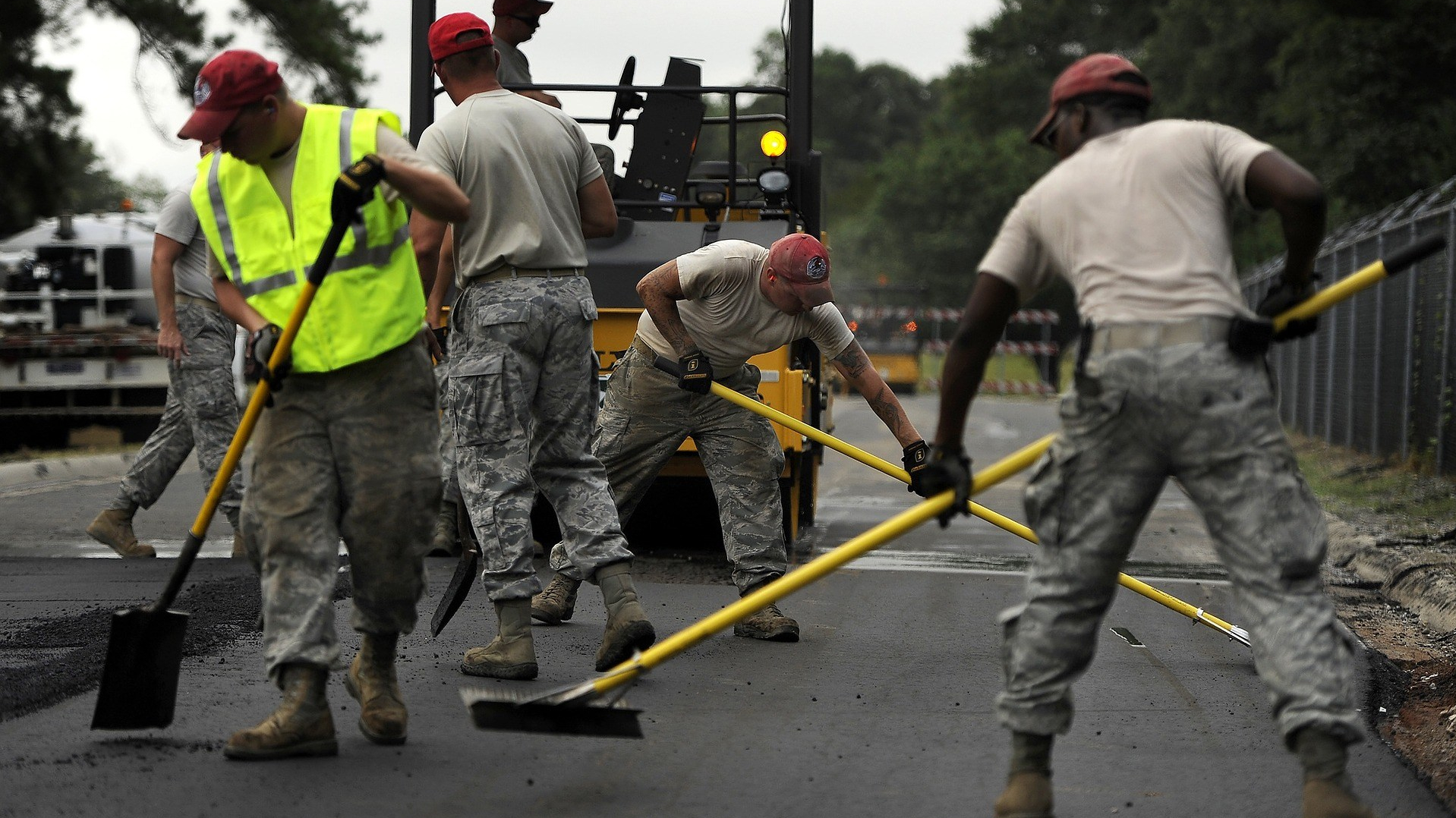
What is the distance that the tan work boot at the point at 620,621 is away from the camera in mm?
5062

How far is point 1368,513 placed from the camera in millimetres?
10664

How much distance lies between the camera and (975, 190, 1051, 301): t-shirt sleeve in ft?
11.6

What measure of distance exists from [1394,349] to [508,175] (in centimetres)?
1066

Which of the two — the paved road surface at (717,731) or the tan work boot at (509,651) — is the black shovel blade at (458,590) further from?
the tan work boot at (509,651)

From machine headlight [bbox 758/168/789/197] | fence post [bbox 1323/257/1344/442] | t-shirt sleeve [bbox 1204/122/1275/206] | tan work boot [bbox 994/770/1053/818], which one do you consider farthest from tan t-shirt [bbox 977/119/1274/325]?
fence post [bbox 1323/257/1344/442]

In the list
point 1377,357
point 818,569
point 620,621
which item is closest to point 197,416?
point 620,621

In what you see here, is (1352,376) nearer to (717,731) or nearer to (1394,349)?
(1394,349)

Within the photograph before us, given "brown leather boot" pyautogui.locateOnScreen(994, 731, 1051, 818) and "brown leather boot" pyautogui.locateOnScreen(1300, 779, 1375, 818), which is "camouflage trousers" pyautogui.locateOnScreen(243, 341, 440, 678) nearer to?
"brown leather boot" pyautogui.locateOnScreen(994, 731, 1051, 818)

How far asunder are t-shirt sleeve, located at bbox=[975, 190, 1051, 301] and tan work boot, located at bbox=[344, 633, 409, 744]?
1.90 m

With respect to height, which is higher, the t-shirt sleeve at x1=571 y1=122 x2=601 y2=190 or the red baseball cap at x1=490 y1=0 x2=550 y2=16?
the red baseball cap at x1=490 y1=0 x2=550 y2=16

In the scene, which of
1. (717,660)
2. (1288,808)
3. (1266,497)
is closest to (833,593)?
(717,660)

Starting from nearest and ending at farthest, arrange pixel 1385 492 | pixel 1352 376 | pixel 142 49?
pixel 1385 492, pixel 1352 376, pixel 142 49

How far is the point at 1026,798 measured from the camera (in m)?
3.49

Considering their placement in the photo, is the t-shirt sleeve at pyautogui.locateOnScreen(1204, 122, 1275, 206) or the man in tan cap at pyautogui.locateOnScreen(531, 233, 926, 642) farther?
the man in tan cap at pyautogui.locateOnScreen(531, 233, 926, 642)
